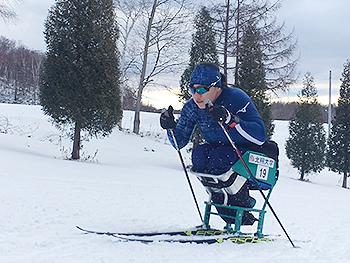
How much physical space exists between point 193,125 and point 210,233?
44.4 inches

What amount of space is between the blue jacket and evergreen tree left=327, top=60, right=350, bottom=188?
19.6 metres

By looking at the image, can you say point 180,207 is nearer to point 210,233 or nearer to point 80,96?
point 210,233

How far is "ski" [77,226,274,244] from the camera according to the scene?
3246mm

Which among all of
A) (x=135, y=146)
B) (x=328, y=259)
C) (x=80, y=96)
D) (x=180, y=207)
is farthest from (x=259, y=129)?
(x=135, y=146)

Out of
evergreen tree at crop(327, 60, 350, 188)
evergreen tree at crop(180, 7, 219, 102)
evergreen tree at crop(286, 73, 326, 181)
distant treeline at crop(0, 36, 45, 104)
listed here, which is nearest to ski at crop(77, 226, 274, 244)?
evergreen tree at crop(180, 7, 219, 102)

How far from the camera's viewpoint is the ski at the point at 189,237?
128 inches

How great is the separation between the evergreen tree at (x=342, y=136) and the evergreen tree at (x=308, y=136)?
961 millimetres

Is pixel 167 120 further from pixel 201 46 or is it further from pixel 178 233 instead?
pixel 201 46

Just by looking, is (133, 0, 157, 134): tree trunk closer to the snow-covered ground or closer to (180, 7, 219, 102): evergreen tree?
(180, 7, 219, 102): evergreen tree

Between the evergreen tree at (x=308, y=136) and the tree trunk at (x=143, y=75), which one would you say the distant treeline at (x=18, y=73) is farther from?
the evergreen tree at (x=308, y=136)

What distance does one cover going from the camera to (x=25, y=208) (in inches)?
171

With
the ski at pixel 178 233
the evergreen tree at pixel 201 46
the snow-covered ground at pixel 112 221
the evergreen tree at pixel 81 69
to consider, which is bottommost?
the snow-covered ground at pixel 112 221

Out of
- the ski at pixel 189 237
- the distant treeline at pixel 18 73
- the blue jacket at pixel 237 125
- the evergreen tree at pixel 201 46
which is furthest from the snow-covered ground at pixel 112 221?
the distant treeline at pixel 18 73

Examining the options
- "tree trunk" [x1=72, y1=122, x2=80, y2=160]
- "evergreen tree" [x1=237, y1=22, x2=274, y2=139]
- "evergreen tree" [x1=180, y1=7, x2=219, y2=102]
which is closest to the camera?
"tree trunk" [x1=72, y1=122, x2=80, y2=160]
